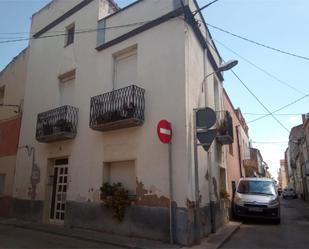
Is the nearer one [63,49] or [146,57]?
[146,57]

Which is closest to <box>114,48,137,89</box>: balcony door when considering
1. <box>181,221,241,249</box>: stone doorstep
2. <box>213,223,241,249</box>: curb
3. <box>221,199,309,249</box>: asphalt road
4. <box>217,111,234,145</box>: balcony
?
<box>217,111,234,145</box>: balcony

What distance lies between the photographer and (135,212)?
27.5 feet

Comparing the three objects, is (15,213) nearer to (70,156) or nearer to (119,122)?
(70,156)

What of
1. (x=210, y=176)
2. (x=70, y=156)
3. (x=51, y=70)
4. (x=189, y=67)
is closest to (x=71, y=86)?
(x=51, y=70)

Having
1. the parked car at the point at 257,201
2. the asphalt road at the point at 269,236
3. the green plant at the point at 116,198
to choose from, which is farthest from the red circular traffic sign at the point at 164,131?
the parked car at the point at 257,201

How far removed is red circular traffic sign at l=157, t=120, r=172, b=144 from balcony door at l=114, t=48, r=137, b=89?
2.52m

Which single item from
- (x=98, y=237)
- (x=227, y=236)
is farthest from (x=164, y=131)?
(x=227, y=236)

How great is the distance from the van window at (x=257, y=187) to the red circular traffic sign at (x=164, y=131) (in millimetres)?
6086

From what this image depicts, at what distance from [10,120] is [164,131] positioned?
10024 mm

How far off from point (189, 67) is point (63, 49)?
623cm

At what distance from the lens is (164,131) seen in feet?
24.8

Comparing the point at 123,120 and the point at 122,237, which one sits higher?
the point at 123,120

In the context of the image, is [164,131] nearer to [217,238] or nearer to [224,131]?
[217,238]

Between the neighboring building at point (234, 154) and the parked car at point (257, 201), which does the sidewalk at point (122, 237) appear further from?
the neighboring building at point (234, 154)
